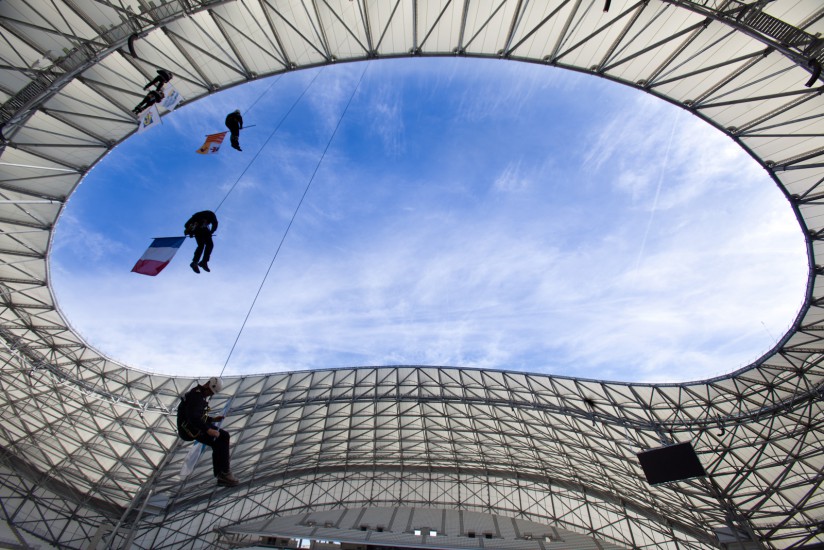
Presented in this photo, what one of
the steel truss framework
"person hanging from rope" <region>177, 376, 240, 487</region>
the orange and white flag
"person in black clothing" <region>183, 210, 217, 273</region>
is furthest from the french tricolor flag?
"person hanging from rope" <region>177, 376, 240, 487</region>

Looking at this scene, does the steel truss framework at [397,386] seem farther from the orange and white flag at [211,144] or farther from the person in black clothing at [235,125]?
the orange and white flag at [211,144]

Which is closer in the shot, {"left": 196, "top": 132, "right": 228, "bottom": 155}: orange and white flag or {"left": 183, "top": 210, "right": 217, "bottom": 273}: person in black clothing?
{"left": 183, "top": 210, "right": 217, "bottom": 273}: person in black clothing

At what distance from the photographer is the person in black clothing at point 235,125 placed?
12234 millimetres

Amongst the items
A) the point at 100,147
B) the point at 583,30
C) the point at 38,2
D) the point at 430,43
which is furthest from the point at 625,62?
the point at 100,147

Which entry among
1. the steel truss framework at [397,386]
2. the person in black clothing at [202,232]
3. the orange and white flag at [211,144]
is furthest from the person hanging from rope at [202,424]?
the steel truss framework at [397,386]

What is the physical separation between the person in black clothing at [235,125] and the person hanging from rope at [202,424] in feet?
24.4

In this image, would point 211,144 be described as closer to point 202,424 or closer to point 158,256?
point 158,256

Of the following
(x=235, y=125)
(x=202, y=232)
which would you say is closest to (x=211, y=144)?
(x=235, y=125)

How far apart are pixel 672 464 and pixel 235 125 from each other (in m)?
24.1

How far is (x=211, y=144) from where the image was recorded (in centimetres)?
1259

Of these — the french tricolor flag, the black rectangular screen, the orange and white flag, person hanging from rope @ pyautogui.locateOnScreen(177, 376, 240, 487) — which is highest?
the orange and white flag

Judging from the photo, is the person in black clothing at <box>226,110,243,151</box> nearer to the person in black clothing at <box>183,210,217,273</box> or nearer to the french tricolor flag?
the person in black clothing at <box>183,210,217,273</box>

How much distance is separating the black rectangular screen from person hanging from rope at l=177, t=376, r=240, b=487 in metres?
20.0

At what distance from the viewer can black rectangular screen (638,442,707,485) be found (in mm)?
18875
